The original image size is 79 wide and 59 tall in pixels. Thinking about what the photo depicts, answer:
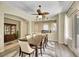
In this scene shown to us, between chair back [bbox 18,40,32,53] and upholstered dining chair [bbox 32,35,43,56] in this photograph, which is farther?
upholstered dining chair [bbox 32,35,43,56]

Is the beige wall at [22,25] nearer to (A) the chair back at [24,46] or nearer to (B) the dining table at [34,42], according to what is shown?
(A) the chair back at [24,46]

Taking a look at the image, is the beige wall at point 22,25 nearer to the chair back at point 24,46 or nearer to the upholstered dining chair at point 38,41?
the chair back at point 24,46

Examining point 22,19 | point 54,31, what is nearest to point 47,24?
point 54,31

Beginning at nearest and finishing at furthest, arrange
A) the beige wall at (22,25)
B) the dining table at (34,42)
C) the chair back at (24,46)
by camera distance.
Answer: the beige wall at (22,25)
the chair back at (24,46)
the dining table at (34,42)

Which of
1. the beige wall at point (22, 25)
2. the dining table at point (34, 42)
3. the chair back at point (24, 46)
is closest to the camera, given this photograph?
the beige wall at point (22, 25)

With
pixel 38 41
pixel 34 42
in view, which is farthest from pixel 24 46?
pixel 38 41

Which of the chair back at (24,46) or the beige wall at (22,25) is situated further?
the chair back at (24,46)

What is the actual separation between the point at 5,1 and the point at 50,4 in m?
1.11

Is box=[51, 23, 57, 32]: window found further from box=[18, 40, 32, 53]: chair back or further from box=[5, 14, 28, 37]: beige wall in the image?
box=[18, 40, 32, 53]: chair back

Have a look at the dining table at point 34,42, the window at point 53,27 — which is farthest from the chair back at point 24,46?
the window at point 53,27

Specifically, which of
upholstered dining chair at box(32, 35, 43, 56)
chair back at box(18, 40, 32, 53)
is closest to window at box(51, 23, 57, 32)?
upholstered dining chair at box(32, 35, 43, 56)

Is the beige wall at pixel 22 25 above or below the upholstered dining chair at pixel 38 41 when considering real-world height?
above

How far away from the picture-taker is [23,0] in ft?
6.98

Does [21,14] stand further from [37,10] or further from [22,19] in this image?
[37,10]
